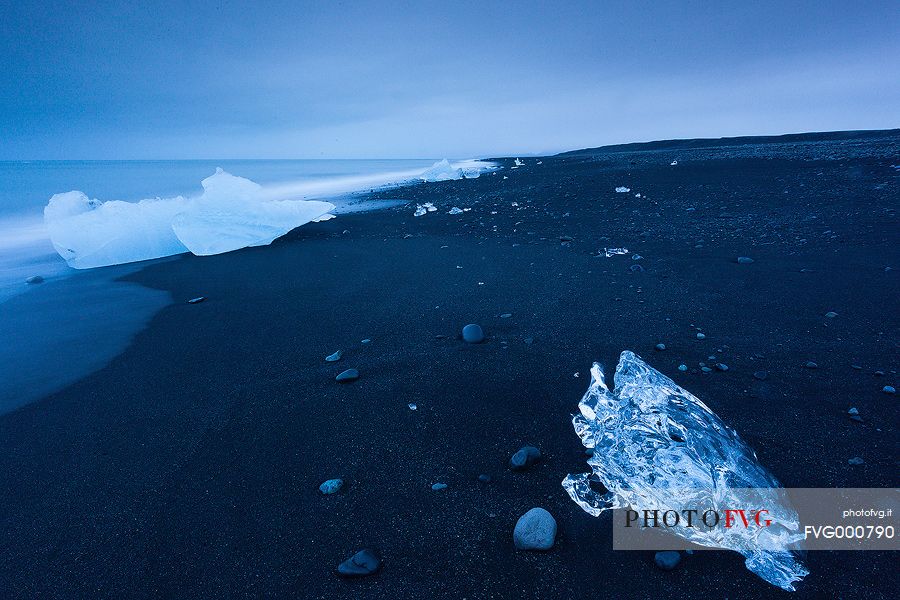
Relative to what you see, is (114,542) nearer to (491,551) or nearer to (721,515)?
(491,551)

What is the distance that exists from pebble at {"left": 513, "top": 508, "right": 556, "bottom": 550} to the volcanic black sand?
0.05 meters

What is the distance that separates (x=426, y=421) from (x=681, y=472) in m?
1.27

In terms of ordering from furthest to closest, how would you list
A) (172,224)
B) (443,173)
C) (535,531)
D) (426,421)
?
(443,173), (172,224), (426,421), (535,531)

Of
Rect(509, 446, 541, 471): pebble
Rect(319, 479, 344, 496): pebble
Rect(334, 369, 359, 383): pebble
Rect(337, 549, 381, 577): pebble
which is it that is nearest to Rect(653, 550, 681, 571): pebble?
Rect(509, 446, 541, 471): pebble

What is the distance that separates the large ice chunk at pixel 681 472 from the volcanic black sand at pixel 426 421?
8cm

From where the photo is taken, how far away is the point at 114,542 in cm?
168

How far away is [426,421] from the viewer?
2266mm

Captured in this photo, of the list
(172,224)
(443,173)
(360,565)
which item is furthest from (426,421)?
(443,173)

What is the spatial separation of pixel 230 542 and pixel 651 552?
168 cm

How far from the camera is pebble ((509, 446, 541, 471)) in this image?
1868 mm

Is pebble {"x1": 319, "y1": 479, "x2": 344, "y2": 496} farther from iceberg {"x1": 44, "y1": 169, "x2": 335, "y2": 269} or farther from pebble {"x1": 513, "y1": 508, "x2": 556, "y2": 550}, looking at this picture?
iceberg {"x1": 44, "y1": 169, "x2": 335, "y2": 269}

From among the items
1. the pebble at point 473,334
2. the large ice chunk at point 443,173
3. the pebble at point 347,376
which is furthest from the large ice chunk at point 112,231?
the large ice chunk at point 443,173

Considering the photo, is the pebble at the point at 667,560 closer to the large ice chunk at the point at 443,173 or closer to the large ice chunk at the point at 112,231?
Result: the large ice chunk at the point at 112,231

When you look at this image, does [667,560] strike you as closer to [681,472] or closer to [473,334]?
[681,472]
